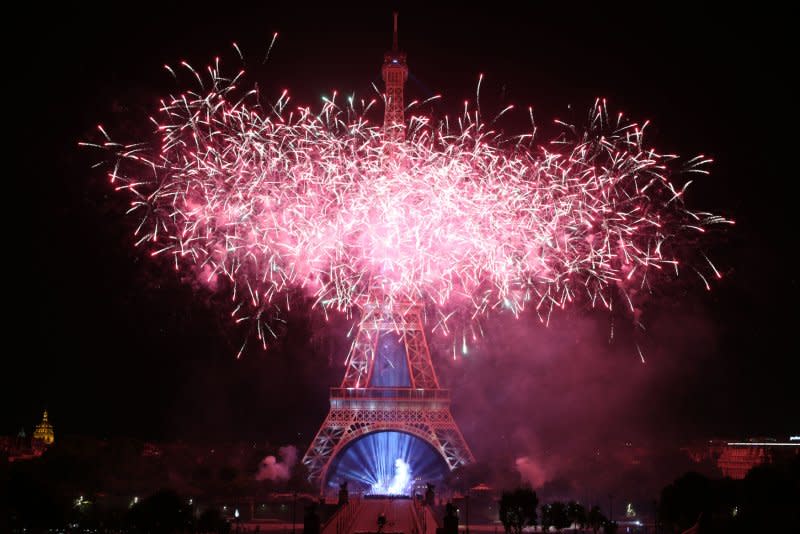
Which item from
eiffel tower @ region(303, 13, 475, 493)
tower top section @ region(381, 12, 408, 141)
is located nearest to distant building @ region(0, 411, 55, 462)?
eiffel tower @ region(303, 13, 475, 493)

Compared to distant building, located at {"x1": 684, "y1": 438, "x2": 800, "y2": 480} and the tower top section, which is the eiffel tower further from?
distant building, located at {"x1": 684, "y1": 438, "x2": 800, "y2": 480}

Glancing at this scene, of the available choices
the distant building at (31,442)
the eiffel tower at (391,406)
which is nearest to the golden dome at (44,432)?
the distant building at (31,442)

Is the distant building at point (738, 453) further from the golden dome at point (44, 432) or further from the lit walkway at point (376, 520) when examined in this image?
the golden dome at point (44, 432)

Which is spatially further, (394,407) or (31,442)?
(31,442)

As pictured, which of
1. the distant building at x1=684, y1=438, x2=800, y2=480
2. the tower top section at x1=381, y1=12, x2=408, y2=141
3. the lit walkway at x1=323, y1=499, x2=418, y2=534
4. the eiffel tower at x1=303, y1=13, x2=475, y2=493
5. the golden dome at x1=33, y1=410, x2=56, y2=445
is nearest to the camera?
the lit walkway at x1=323, y1=499, x2=418, y2=534

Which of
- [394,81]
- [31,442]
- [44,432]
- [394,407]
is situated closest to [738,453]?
[394,407]

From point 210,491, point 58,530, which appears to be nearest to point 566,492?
point 210,491

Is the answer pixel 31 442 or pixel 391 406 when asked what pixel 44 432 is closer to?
pixel 31 442
